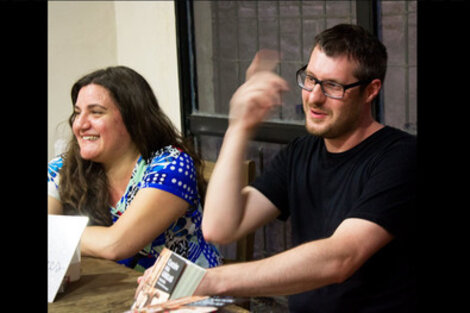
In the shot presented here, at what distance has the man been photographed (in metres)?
1.39

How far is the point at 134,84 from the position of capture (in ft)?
7.10

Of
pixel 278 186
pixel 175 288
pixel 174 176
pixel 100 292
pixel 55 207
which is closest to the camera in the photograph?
pixel 175 288

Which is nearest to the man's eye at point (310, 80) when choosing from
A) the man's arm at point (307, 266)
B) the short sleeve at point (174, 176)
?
the man's arm at point (307, 266)

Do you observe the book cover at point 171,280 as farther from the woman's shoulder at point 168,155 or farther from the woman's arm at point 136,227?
the woman's shoulder at point 168,155

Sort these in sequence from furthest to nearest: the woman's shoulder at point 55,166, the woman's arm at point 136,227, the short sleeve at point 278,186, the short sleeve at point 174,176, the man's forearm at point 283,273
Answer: the woman's shoulder at point 55,166 < the short sleeve at point 174,176 < the woman's arm at point 136,227 < the short sleeve at point 278,186 < the man's forearm at point 283,273

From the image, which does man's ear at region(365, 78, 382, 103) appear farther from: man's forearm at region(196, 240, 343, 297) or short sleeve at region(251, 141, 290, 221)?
man's forearm at region(196, 240, 343, 297)

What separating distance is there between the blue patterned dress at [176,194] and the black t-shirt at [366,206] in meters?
0.41

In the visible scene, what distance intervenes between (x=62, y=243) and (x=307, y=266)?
24.6 inches

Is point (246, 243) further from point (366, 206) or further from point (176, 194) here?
point (366, 206)

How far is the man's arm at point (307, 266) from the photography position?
4.24 ft

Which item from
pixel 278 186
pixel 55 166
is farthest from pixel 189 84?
pixel 278 186

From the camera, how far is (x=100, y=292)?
1.57 metres

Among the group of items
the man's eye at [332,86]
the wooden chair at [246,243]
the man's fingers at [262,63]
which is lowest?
the wooden chair at [246,243]
